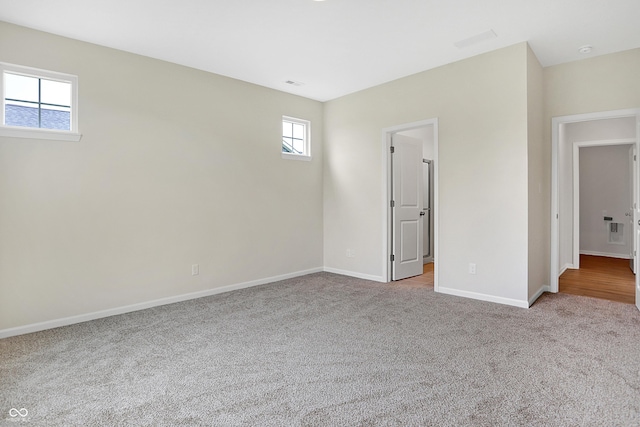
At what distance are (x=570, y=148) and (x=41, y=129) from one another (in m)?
6.98

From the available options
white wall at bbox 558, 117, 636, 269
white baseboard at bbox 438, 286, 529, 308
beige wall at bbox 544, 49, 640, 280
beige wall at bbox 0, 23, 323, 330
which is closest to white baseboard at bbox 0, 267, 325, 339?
beige wall at bbox 0, 23, 323, 330

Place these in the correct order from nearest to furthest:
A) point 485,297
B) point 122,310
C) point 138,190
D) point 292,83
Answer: point 122,310
point 138,190
point 485,297
point 292,83

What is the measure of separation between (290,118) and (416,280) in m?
3.02

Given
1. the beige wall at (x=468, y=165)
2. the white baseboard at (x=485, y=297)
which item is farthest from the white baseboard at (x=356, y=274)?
the white baseboard at (x=485, y=297)

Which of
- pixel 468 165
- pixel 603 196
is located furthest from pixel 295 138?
pixel 603 196

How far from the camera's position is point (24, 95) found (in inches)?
126

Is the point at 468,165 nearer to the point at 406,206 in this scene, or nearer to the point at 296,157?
the point at 406,206

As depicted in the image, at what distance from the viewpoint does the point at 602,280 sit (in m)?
4.93

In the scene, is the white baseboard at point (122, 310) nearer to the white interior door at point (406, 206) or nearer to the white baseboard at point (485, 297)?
the white interior door at point (406, 206)

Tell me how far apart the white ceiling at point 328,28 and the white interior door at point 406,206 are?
131 centimetres

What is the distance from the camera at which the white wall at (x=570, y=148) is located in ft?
16.5

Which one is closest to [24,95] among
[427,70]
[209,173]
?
[209,173]

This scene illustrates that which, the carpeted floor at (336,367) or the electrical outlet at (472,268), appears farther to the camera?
the electrical outlet at (472,268)

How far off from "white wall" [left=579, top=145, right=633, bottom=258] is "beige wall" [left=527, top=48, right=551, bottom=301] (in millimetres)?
3657
